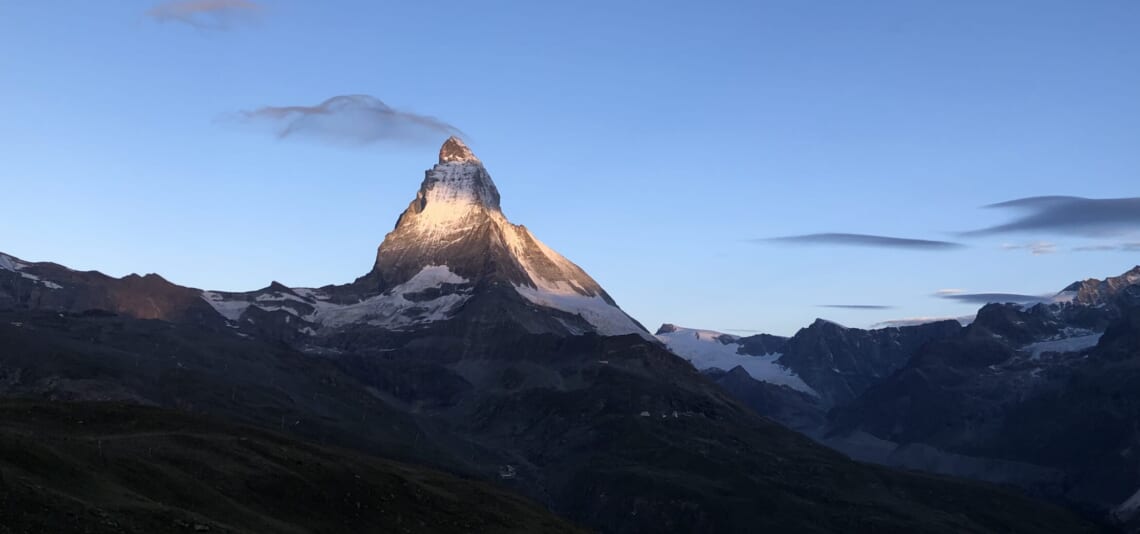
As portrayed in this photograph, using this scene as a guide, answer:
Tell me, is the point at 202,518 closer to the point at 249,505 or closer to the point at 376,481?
the point at 249,505

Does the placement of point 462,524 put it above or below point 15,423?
below

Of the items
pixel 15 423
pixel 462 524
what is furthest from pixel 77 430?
pixel 462 524

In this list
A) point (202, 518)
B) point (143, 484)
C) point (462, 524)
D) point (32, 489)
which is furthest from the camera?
point (462, 524)

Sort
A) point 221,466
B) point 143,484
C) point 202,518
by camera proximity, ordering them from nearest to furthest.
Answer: point 202,518, point 143,484, point 221,466

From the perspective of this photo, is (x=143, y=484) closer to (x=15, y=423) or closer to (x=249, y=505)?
(x=249, y=505)

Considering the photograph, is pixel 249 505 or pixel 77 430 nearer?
pixel 249 505

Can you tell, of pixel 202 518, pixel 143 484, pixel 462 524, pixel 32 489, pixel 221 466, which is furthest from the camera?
pixel 462 524

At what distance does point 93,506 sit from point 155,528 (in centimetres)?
615

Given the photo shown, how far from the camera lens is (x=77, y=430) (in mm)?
191875

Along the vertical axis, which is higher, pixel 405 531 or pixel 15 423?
pixel 15 423

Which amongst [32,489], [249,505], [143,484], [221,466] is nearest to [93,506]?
[32,489]

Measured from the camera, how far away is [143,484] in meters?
149

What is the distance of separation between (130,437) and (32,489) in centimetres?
6164

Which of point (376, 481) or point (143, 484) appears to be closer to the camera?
point (143, 484)
